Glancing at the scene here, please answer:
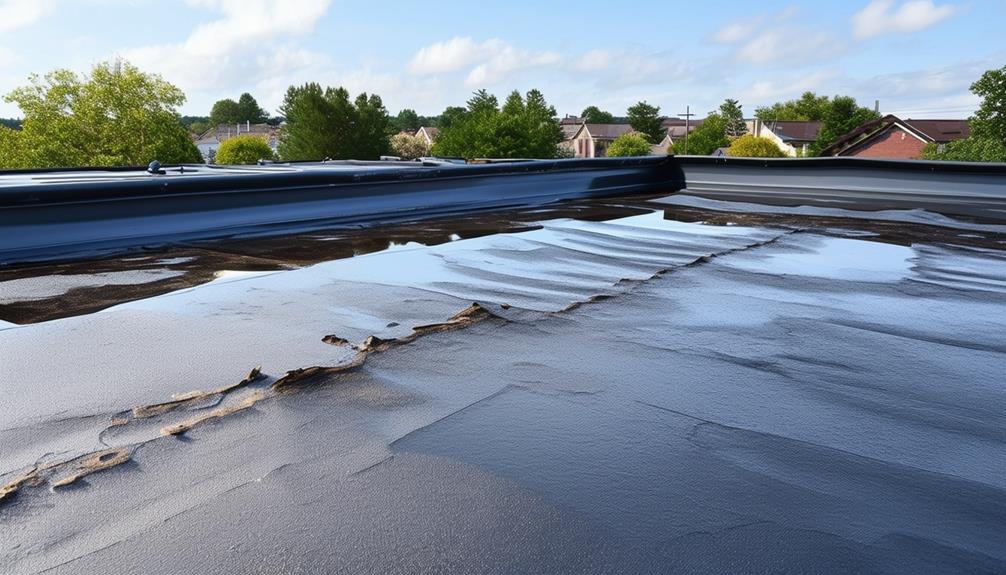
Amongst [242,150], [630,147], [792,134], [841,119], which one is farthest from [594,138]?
[242,150]

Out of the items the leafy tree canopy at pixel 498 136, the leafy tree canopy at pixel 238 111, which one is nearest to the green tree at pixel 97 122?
the leafy tree canopy at pixel 498 136

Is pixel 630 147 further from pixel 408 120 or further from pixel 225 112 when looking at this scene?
pixel 225 112

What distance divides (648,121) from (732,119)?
962 cm

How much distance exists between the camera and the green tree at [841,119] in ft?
211

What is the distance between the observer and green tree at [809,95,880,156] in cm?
6419

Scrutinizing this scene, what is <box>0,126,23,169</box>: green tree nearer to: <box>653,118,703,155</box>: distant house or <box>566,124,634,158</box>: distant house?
<box>653,118,703,155</box>: distant house

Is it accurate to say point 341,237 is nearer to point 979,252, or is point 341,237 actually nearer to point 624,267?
point 624,267

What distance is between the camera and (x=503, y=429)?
197 cm

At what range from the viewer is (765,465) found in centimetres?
179

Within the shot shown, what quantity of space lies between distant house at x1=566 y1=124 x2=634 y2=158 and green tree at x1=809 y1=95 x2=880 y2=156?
96.2ft

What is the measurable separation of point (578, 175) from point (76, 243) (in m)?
5.74

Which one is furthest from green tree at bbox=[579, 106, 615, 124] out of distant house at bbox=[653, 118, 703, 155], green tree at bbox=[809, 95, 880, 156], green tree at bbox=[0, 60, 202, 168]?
green tree at bbox=[0, 60, 202, 168]

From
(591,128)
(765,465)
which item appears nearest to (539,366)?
(765,465)

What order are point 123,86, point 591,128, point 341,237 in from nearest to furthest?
point 341,237 → point 123,86 → point 591,128
